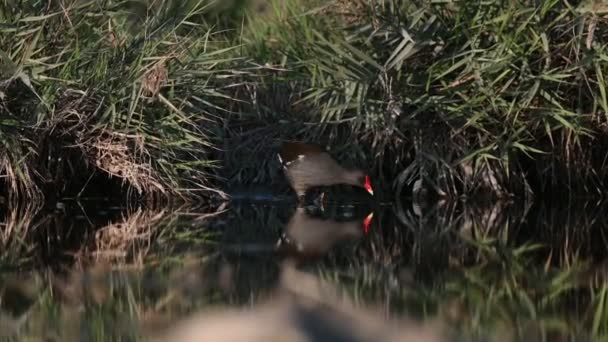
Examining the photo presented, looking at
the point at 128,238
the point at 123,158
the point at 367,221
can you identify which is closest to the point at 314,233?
the point at 367,221

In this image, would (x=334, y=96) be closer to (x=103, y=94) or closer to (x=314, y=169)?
(x=314, y=169)

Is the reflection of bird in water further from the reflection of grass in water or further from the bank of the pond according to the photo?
the bank of the pond

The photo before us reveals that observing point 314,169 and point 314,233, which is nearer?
point 314,233

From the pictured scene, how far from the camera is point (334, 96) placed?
9875 mm

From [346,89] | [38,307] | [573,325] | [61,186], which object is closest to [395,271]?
[573,325]

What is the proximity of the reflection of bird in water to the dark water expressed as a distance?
0.05 feet

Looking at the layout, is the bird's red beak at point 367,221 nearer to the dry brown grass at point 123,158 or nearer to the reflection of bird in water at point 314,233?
the reflection of bird in water at point 314,233

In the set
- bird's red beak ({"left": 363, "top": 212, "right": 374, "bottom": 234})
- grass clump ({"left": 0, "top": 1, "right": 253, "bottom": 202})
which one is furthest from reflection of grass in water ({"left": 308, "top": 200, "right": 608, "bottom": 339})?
grass clump ({"left": 0, "top": 1, "right": 253, "bottom": 202})

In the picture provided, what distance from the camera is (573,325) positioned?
5.24 metres

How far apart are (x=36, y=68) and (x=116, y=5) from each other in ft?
2.89

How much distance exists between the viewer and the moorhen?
9.52m

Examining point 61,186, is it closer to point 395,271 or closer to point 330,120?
point 330,120

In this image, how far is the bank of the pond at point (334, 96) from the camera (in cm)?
887

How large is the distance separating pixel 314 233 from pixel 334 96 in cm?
208
